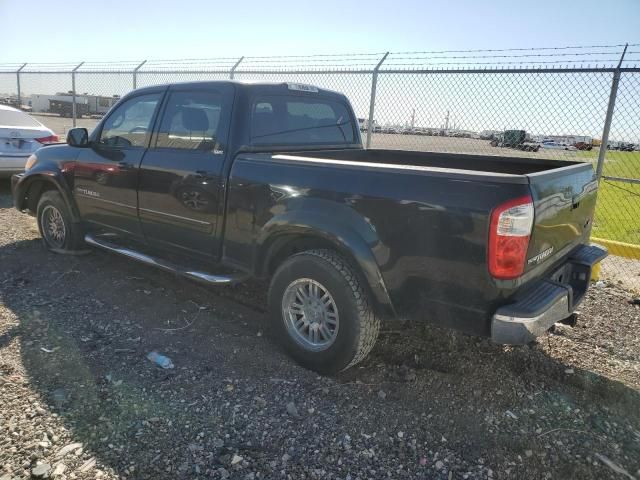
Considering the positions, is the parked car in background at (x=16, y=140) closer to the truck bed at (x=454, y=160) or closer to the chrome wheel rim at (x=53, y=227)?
the chrome wheel rim at (x=53, y=227)

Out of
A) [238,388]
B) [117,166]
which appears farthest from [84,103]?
[238,388]

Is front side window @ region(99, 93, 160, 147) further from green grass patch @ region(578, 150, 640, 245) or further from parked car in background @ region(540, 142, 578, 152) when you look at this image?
green grass patch @ region(578, 150, 640, 245)

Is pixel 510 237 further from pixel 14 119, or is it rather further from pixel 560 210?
pixel 14 119

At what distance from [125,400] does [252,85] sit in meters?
2.40

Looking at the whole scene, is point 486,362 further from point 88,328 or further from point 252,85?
point 88,328

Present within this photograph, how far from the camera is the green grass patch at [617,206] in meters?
6.43

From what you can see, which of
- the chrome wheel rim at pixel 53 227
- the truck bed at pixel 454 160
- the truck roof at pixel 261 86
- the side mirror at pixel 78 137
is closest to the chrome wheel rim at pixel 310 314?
the truck bed at pixel 454 160

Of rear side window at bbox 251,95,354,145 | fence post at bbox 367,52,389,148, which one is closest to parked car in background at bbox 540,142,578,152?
fence post at bbox 367,52,389,148

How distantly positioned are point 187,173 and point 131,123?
3.84 feet

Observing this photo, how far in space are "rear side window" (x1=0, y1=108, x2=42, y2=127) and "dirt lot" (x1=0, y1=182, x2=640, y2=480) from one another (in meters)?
4.99

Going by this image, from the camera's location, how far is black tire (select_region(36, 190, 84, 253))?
5.30 metres

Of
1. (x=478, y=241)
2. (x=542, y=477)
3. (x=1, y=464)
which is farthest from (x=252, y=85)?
(x=542, y=477)

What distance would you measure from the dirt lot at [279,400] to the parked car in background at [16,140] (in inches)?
173

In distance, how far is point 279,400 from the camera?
3.04 meters
